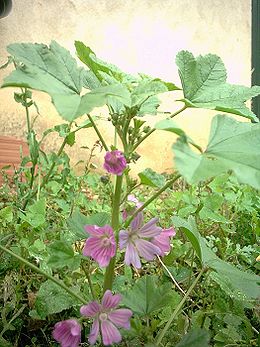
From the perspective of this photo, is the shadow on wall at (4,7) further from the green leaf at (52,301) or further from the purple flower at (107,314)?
the purple flower at (107,314)

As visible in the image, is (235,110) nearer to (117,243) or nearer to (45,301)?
(117,243)

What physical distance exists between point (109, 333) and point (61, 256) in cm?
15

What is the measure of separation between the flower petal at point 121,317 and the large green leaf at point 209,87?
35 cm

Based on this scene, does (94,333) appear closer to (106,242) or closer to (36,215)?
(106,242)

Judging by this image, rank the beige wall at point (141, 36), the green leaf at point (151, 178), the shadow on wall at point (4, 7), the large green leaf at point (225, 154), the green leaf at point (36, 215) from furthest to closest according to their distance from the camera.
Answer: the beige wall at point (141, 36), the shadow on wall at point (4, 7), the green leaf at point (36, 215), the green leaf at point (151, 178), the large green leaf at point (225, 154)

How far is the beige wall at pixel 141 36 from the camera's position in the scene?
134 inches

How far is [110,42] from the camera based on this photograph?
3.65 m

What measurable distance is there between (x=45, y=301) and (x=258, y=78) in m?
3.63

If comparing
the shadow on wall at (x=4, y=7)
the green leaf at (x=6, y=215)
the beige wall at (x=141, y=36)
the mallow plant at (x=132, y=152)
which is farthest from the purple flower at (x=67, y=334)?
the beige wall at (x=141, y=36)

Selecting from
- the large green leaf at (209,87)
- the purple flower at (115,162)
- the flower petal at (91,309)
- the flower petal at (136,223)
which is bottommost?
the flower petal at (91,309)

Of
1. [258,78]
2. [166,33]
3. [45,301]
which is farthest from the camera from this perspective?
[258,78]

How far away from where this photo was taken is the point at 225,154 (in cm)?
73

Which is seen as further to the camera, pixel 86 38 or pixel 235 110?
pixel 86 38

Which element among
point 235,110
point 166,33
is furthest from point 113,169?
point 166,33
